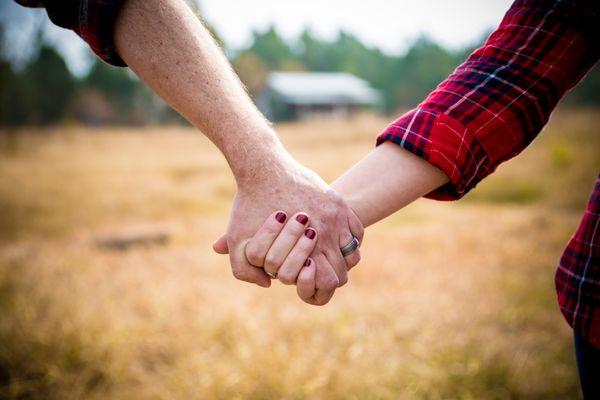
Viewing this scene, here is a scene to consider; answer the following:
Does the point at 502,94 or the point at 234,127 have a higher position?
the point at 502,94

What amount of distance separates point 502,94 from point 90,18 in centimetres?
117

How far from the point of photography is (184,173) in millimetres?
11992

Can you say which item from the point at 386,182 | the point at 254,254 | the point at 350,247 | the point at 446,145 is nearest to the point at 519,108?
the point at 446,145

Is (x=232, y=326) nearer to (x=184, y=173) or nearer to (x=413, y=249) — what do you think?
(x=413, y=249)

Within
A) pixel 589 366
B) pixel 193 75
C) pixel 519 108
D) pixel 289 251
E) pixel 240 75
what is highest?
pixel 519 108

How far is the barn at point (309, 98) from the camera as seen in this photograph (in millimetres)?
36812

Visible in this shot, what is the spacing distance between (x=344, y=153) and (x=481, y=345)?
33.9 feet

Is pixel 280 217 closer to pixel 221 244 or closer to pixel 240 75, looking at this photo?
pixel 221 244

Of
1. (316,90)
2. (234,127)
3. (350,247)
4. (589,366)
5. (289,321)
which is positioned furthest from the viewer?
(316,90)

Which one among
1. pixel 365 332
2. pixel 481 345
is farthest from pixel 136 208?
pixel 481 345

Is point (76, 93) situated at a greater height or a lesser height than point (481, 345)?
lesser

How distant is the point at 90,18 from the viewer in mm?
1018

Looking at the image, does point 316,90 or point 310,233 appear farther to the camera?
point 316,90

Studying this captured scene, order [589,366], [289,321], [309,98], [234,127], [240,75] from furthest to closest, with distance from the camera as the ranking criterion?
[309,98] → [240,75] → [289,321] → [234,127] → [589,366]
